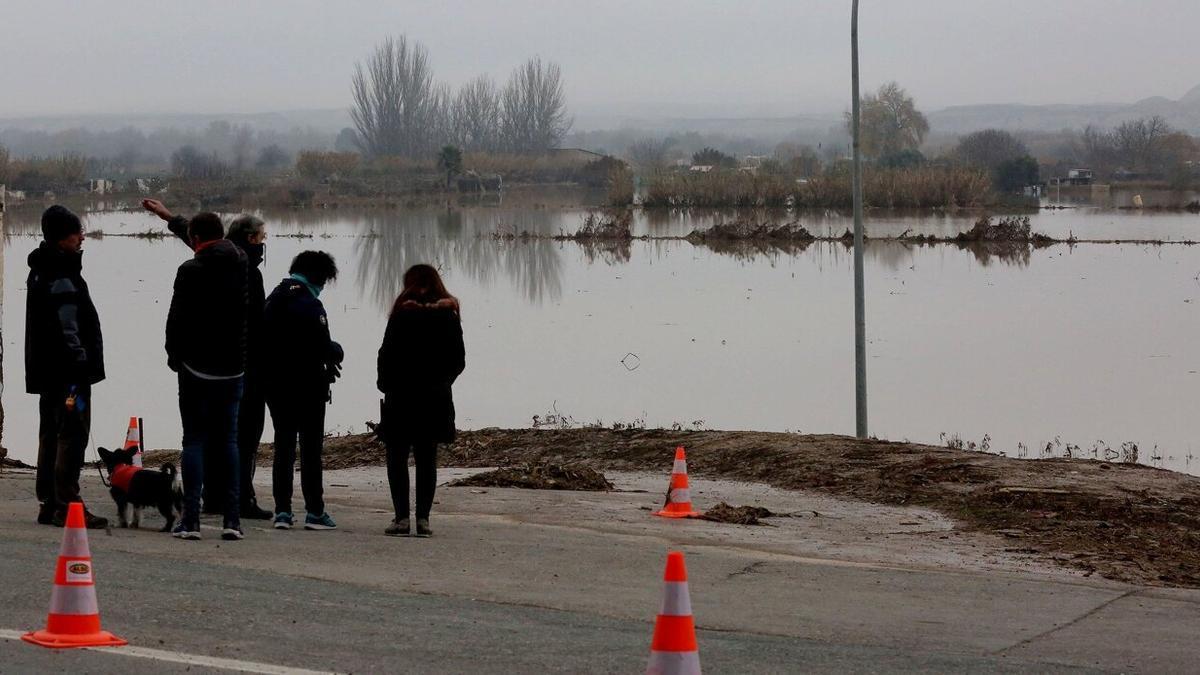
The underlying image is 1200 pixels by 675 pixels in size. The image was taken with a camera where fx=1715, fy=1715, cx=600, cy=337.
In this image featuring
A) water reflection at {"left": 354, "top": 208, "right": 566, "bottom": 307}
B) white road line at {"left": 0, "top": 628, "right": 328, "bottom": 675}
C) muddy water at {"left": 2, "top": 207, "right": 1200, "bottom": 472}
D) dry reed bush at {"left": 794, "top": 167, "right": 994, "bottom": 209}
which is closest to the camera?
white road line at {"left": 0, "top": 628, "right": 328, "bottom": 675}

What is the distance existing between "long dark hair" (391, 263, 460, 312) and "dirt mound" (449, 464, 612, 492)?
13.2ft

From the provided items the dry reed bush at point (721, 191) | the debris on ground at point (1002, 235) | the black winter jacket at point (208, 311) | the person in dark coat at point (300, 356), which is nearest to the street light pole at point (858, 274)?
the person in dark coat at point (300, 356)

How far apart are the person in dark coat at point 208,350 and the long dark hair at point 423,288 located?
1.08 meters

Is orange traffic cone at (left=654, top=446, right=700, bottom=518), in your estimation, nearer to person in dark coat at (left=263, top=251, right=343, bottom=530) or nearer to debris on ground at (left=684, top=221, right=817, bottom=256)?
person in dark coat at (left=263, top=251, right=343, bottom=530)

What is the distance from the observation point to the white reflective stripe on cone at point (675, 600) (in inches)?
267

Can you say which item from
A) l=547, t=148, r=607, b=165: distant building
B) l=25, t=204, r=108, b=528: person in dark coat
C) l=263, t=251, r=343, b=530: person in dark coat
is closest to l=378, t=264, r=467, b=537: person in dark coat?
l=263, t=251, r=343, b=530: person in dark coat

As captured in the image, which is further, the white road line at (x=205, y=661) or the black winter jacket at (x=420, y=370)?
the black winter jacket at (x=420, y=370)

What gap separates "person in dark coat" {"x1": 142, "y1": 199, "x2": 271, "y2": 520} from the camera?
11406 mm

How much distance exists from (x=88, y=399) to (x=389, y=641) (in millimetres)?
3864

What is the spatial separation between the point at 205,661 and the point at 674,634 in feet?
6.98

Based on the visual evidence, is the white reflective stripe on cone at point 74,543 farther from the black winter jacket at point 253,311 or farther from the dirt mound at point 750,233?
the dirt mound at point 750,233

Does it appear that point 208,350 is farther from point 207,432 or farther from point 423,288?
point 423,288

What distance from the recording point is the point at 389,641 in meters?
7.97

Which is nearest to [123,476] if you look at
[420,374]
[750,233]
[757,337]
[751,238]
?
[420,374]
